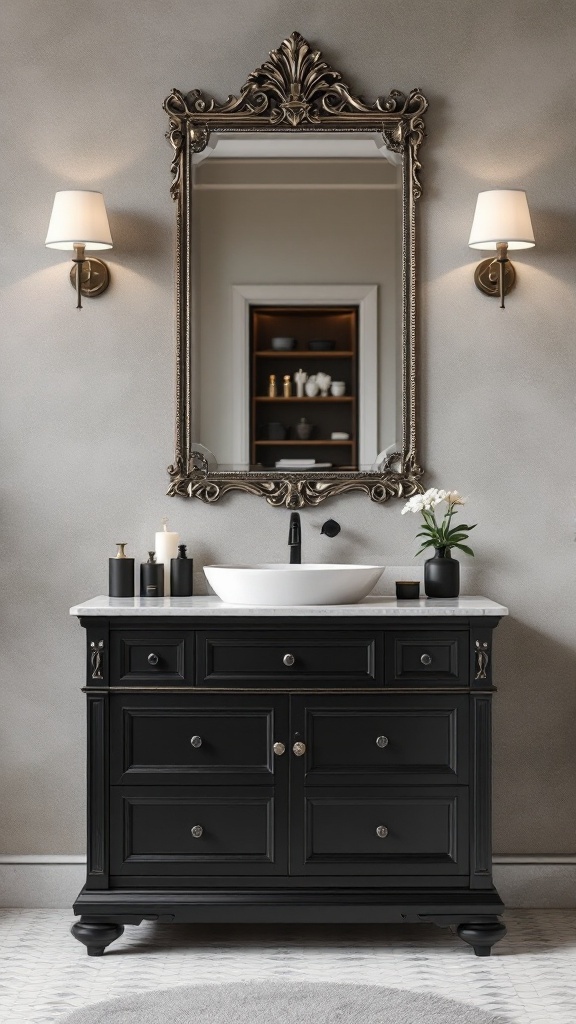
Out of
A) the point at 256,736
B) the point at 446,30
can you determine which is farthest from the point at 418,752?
the point at 446,30

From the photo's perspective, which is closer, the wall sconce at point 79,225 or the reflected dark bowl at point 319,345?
the wall sconce at point 79,225

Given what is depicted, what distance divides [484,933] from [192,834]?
82 centimetres

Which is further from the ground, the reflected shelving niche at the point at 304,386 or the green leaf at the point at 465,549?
the reflected shelving niche at the point at 304,386

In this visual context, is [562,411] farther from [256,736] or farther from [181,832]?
[181,832]

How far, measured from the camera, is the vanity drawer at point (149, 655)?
2.83m

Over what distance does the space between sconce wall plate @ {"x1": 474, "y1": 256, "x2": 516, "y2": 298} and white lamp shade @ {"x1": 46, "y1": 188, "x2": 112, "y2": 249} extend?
1146mm

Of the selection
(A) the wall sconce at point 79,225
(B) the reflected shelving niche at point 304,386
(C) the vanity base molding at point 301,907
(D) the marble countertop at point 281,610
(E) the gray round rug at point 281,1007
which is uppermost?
(A) the wall sconce at point 79,225

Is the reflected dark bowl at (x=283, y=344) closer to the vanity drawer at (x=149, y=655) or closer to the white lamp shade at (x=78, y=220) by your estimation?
the white lamp shade at (x=78, y=220)

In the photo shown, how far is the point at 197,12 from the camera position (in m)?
3.28

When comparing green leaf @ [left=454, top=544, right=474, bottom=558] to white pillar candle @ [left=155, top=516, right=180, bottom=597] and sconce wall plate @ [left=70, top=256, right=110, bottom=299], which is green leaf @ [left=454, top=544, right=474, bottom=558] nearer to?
white pillar candle @ [left=155, top=516, right=180, bottom=597]

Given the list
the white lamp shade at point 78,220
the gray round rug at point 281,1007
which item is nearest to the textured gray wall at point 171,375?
the white lamp shade at point 78,220

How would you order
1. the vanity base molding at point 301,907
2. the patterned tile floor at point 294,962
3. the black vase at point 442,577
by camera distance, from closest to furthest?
the patterned tile floor at point 294,962
the vanity base molding at point 301,907
the black vase at point 442,577

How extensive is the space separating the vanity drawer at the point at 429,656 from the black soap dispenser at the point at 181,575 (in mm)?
669

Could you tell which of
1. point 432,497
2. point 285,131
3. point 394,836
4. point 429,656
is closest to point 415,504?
point 432,497
